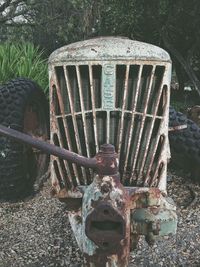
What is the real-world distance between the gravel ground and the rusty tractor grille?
89 cm

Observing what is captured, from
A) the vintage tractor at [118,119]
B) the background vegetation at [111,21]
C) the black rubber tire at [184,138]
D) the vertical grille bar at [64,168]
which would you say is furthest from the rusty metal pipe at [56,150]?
the background vegetation at [111,21]

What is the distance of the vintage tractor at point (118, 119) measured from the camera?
238 centimetres

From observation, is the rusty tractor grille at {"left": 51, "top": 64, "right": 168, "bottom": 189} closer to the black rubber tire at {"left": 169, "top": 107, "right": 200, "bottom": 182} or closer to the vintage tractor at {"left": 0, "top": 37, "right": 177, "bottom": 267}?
the vintage tractor at {"left": 0, "top": 37, "right": 177, "bottom": 267}

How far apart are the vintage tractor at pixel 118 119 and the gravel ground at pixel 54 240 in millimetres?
840

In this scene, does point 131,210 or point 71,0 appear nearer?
point 131,210

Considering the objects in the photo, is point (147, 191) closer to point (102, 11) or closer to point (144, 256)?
point (144, 256)

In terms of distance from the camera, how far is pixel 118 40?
263 centimetres

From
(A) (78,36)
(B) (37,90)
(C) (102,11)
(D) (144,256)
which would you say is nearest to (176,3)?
(C) (102,11)

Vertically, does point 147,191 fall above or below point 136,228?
above

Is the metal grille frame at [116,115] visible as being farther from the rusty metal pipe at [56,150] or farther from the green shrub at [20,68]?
the green shrub at [20,68]

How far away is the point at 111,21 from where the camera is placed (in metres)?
11.3

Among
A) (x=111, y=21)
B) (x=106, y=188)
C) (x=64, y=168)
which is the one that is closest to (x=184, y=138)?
(x=64, y=168)

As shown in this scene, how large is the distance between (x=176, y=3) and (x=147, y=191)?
9253 mm

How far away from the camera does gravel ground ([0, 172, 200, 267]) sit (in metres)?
3.15
